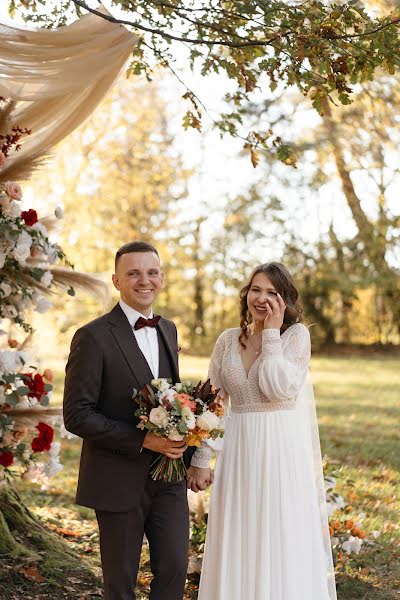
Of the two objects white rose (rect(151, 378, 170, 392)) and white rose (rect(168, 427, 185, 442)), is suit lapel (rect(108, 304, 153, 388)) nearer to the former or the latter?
white rose (rect(151, 378, 170, 392))

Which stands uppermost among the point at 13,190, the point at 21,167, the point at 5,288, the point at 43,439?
the point at 21,167

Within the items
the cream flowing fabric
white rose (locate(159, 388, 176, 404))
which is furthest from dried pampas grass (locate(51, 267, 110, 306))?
white rose (locate(159, 388, 176, 404))

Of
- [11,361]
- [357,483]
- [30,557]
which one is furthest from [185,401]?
[357,483]

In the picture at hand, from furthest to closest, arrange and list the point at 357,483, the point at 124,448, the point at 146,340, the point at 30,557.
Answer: the point at 357,483, the point at 30,557, the point at 146,340, the point at 124,448

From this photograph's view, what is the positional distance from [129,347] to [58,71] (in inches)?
69.4

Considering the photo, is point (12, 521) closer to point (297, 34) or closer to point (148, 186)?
point (297, 34)

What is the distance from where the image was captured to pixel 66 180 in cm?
1374

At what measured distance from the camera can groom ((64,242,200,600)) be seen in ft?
10.9

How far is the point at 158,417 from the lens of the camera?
10.5ft

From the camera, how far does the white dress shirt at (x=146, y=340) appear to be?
3.54 meters

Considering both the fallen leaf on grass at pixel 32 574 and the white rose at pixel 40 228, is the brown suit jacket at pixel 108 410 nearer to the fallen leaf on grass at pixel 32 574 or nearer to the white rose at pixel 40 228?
the white rose at pixel 40 228

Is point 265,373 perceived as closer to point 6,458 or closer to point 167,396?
point 167,396

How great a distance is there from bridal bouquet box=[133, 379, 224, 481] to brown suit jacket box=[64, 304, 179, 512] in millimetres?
76

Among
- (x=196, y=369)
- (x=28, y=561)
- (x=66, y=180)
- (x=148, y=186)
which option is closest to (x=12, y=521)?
(x=28, y=561)
